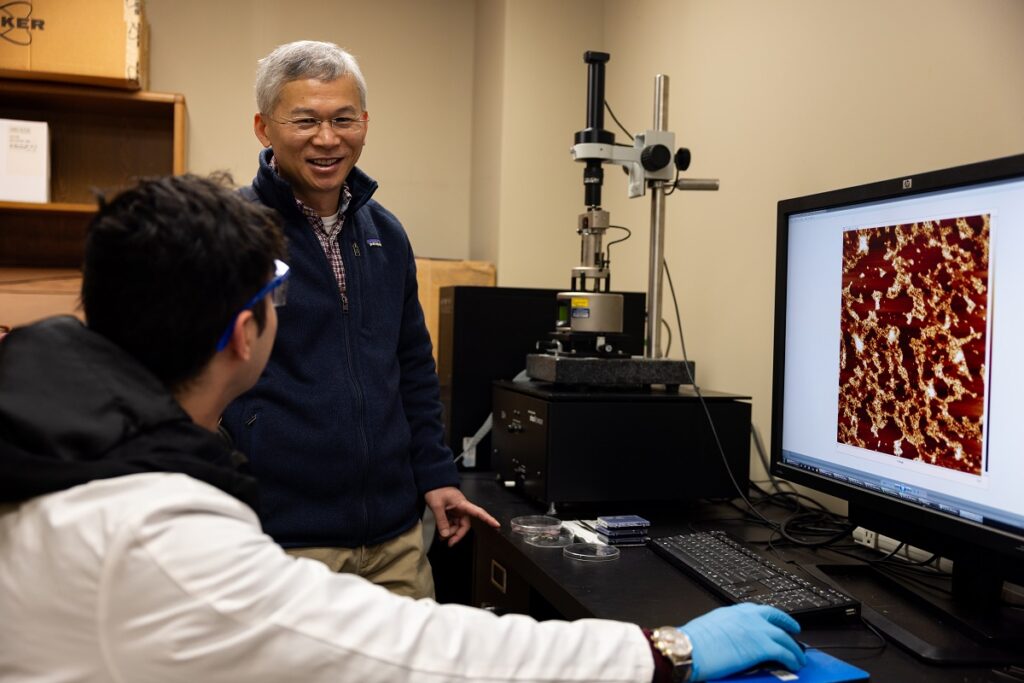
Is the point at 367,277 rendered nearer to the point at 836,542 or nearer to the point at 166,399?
the point at 166,399

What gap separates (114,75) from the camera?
2500 mm

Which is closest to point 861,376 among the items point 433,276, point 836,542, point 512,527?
point 836,542

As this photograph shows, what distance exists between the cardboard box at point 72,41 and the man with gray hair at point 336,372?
4.28ft

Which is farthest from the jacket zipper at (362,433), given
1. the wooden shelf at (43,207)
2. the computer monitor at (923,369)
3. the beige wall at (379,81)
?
the beige wall at (379,81)

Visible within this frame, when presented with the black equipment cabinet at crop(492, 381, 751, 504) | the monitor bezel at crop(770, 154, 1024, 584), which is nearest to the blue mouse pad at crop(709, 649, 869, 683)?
the monitor bezel at crop(770, 154, 1024, 584)

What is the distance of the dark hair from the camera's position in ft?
2.34

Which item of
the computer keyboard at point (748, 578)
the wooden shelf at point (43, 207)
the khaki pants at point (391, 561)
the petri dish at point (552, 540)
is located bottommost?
the khaki pants at point (391, 561)

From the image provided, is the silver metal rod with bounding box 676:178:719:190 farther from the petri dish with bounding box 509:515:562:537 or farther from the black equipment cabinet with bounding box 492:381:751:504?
the petri dish with bounding box 509:515:562:537

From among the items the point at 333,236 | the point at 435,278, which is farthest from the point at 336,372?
the point at 435,278

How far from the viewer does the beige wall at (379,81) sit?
2953 mm

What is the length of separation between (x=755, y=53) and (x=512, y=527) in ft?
4.23

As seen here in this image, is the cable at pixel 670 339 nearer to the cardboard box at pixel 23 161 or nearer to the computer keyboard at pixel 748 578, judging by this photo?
the computer keyboard at pixel 748 578

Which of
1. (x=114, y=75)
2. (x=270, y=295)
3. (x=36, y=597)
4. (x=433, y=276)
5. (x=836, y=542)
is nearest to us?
(x=36, y=597)

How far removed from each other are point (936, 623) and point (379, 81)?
106 inches
